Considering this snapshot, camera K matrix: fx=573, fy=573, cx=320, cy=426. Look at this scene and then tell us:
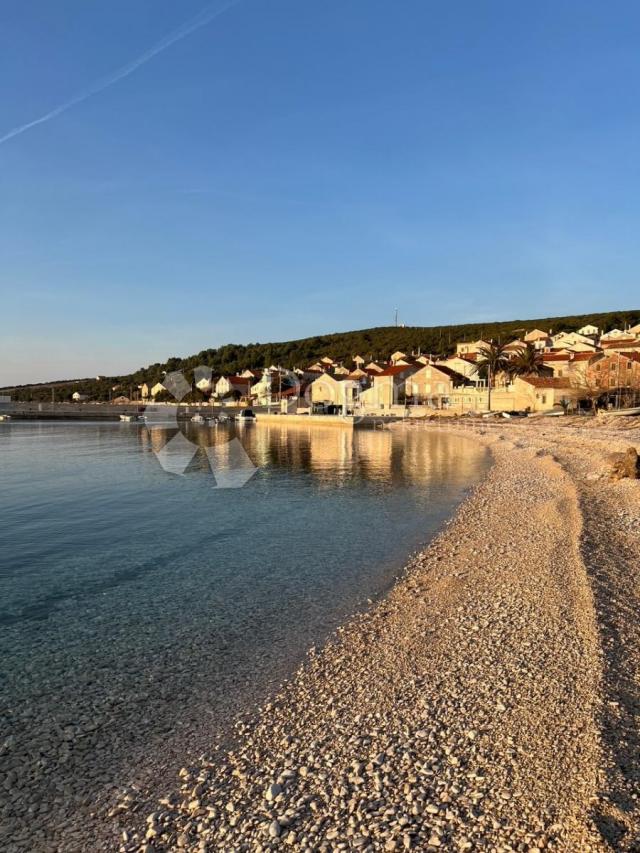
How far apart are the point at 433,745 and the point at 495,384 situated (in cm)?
9369

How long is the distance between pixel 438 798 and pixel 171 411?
15528 cm

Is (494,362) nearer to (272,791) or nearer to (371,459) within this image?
(371,459)

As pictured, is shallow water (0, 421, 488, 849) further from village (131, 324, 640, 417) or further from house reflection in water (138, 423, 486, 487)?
village (131, 324, 640, 417)

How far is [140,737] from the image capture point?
266 inches

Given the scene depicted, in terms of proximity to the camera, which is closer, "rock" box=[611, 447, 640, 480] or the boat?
"rock" box=[611, 447, 640, 480]

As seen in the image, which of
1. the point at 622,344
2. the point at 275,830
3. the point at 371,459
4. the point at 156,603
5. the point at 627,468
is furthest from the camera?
the point at 622,344

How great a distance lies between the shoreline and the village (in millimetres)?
68563

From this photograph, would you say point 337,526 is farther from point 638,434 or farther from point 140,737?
point 638,434

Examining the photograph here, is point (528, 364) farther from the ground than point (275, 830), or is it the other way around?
point (528, 364)

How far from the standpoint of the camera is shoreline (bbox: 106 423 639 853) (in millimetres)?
4750

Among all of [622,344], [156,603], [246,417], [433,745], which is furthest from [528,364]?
[433,745]

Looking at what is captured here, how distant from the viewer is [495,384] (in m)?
94.8

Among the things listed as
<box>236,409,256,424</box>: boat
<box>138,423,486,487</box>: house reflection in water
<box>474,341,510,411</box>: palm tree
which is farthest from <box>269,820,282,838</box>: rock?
<box>236,409,256,424</box>: boat

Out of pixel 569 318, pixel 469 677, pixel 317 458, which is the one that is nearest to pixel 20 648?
pixel 469 677
